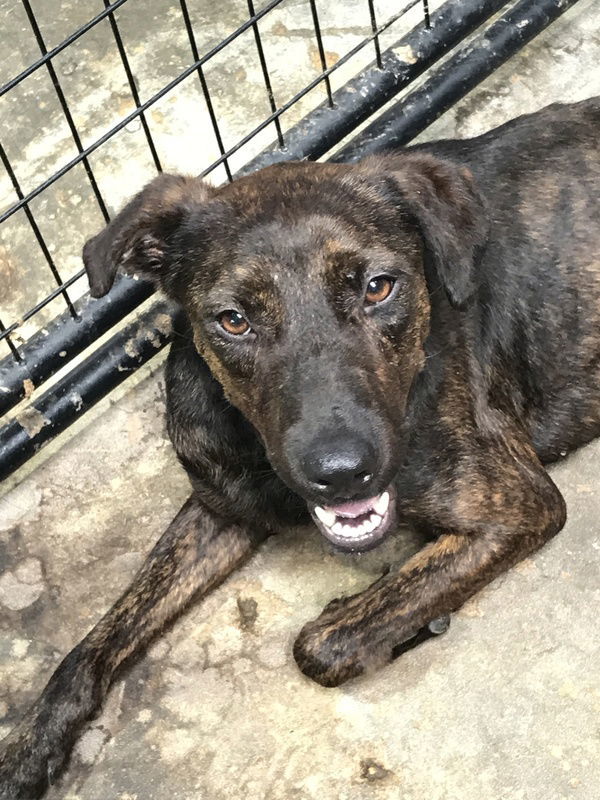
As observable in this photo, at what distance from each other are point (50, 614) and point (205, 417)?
3.24 ft

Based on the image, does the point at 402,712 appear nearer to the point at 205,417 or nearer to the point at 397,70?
the point at 205,417

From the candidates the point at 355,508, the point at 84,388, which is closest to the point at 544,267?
the point at 355,508

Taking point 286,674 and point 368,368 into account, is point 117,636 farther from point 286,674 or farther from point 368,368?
point 368,368

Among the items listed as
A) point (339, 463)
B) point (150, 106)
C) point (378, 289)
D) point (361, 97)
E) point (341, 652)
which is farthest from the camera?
point (150, 106)

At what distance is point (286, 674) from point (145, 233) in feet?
4.99

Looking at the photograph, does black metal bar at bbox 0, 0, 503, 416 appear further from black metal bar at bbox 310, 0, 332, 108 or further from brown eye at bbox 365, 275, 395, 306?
brown eye at bbox 365, 275, 395, 306

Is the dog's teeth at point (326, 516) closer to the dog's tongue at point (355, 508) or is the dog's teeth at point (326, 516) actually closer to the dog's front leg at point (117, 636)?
the dog's tongue at point (355, 508)

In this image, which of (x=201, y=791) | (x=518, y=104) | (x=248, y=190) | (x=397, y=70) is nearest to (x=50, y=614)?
(x=201, y=791)

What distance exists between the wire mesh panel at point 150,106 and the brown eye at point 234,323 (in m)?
1.22

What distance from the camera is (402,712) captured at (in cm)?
364

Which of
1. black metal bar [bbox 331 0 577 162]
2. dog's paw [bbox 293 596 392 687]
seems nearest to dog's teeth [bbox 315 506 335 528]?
dog's paw [bbox 293 596 392 687]

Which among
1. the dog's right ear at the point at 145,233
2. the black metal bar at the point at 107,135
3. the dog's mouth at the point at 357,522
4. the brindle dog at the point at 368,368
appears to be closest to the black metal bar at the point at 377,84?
the black metal bar at the point at 107,135

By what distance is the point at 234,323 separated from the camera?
3.34 meters

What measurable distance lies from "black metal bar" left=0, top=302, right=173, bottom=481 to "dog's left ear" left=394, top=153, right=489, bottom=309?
144 cm
